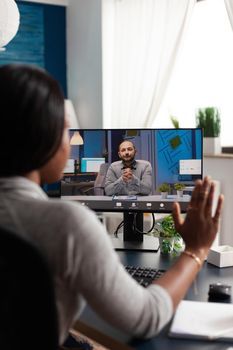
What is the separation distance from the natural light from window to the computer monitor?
173cm

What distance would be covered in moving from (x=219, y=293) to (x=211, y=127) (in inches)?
88.2

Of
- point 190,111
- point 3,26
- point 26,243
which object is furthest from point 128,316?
point 190,111

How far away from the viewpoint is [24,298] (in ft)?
2.96

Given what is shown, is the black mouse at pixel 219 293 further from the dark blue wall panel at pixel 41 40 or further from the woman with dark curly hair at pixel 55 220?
the dark blue wall panel at pixel 41 40

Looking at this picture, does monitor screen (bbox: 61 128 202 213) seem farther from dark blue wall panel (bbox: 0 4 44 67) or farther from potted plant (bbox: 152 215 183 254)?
dark blue wall panel (bbox: 0 4 44 67)

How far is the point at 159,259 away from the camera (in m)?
1.92

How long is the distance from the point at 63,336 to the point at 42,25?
4.12 m

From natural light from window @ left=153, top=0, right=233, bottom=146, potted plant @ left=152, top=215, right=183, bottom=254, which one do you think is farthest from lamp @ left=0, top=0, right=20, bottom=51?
natural light from window @ left=153, top=0, right=233, bottom=146

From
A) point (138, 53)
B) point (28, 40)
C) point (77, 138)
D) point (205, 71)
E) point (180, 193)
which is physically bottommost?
point (180, 193)

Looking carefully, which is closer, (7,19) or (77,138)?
(77,138)

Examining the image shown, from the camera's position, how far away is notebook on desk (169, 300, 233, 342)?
1.21 metres

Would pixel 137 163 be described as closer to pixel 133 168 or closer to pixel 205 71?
pixel 133 168

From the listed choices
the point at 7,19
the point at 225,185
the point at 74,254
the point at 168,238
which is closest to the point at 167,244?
the point at 168,238

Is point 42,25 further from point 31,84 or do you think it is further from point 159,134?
point 31,84
